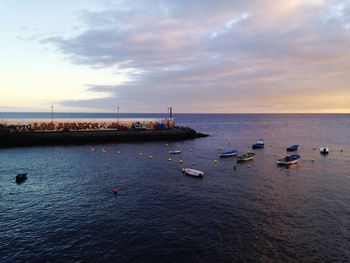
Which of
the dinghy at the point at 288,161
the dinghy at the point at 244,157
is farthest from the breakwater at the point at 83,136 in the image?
the dinghy at the point at 288,161

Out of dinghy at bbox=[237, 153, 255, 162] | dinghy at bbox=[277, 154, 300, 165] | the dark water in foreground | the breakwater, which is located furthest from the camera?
the breakwater

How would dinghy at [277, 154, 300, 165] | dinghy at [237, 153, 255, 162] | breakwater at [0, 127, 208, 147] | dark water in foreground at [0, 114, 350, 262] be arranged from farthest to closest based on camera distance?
1. breakwater at [0, 127, 208, 147]
2. dinghy at [237, 153, 255, 162]
3. dinghy at [277, 154, 300, 165]
4. dark water in foreground at [0, 114, 350, 262]

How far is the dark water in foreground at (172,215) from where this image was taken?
22359 mm

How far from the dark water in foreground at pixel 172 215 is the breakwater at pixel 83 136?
113 ft

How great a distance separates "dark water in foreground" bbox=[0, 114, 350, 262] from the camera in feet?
73.4

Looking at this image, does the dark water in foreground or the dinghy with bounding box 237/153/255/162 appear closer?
the dark water in foreground

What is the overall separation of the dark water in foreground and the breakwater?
113 ft

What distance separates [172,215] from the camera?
97.1 ft

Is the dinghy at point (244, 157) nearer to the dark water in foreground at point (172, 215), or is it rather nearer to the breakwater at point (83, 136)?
the dark water in foreground at point (172, 215)

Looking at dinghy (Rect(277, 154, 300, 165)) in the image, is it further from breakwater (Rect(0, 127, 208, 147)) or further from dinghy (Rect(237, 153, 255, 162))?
breakwater (Rect(0, 127, 208, 147))

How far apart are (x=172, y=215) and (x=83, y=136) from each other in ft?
243

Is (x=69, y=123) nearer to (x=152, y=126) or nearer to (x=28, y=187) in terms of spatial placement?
(x=152, y=126)

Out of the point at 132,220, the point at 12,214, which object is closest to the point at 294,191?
the point at 132,220

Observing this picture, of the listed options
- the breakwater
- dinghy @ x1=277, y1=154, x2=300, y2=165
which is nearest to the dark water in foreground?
dinghy @ x1=277, y1=154, x2=300, y2=165
